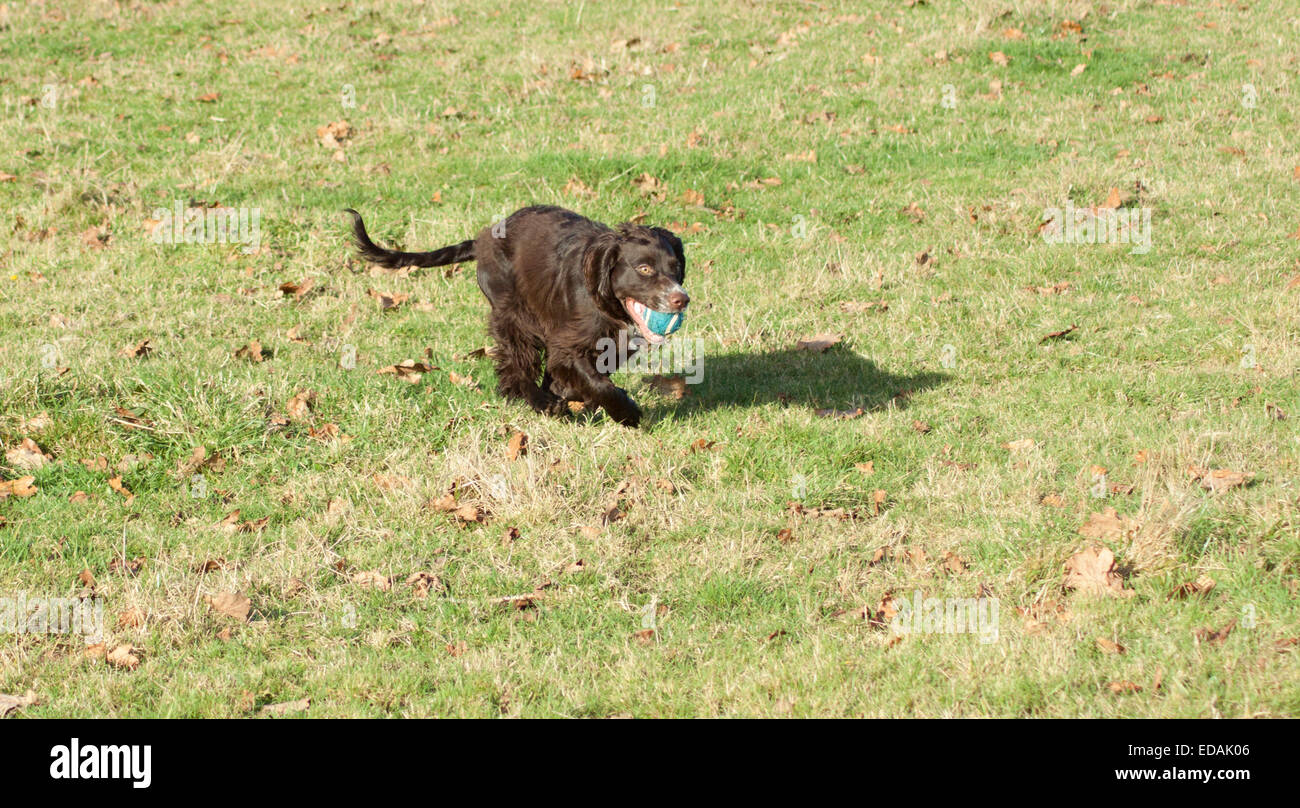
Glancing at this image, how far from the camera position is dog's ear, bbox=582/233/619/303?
20.6 ft

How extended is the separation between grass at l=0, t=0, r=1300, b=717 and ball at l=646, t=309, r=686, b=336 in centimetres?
67

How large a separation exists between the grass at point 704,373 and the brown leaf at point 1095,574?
0.23 feet

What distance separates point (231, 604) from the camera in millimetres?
4895

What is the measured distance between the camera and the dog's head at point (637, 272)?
19.9 ft

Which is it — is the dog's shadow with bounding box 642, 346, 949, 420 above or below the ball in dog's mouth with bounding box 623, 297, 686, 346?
below

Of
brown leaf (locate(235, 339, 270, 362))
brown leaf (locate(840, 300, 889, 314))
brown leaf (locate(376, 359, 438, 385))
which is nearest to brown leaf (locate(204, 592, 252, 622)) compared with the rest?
brown leaf (locate(376, 359, 438, 385))

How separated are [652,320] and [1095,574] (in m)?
2.56

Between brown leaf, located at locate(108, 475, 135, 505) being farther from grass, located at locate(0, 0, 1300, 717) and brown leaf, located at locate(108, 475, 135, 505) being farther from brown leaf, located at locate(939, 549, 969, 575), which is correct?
brown leaf, located at locate(939, 549, 969, 575)

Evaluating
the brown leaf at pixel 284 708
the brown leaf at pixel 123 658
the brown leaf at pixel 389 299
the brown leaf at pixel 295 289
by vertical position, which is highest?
the brown leaf at pixel 295 289

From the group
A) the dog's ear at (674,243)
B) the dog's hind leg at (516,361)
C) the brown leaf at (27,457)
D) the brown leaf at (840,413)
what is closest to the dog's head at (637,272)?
the dog's ear at (674,243)

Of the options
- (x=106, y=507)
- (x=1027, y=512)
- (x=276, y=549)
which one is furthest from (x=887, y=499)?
(x=106, y=507)

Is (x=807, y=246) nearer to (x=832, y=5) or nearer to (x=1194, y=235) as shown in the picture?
(x=1194, y=235)

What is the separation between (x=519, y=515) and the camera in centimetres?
555

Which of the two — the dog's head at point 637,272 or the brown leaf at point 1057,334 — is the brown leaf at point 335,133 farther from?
the brown leaf at point 1057,334
